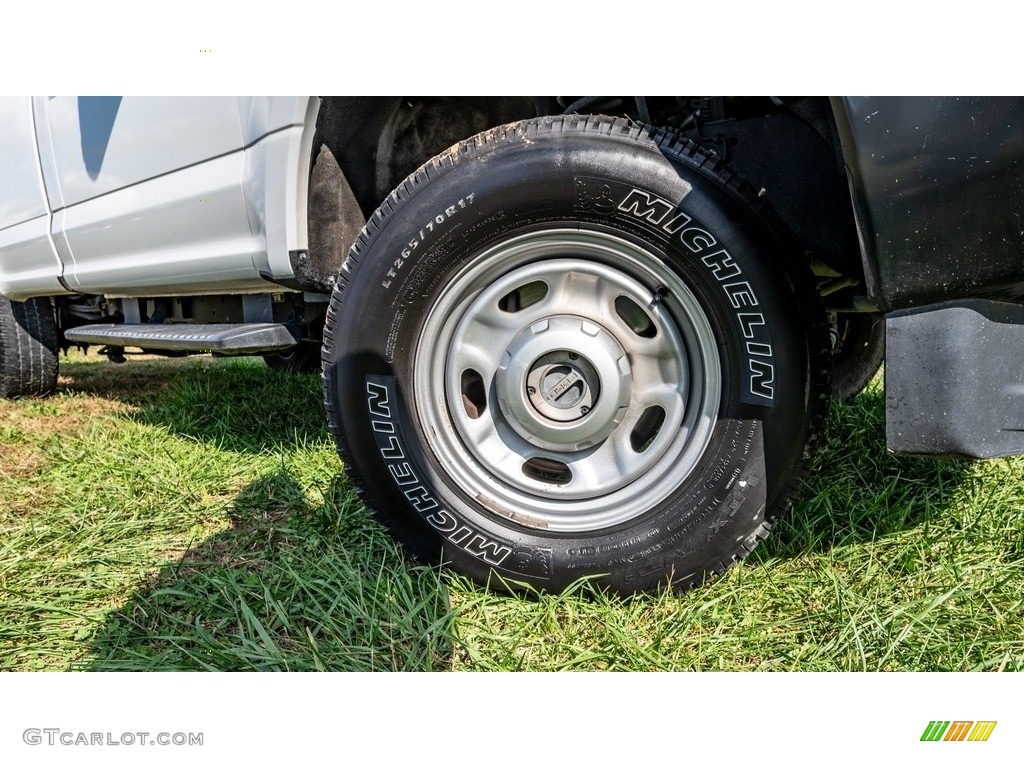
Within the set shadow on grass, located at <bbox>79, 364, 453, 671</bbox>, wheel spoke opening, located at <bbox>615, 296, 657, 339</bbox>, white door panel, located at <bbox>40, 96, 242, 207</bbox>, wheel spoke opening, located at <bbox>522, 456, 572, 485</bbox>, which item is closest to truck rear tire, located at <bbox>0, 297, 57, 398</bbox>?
white door panel, located at <bbox>40, 96, 242, 207</bbox>

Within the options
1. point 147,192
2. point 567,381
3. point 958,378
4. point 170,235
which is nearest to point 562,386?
point 567,381

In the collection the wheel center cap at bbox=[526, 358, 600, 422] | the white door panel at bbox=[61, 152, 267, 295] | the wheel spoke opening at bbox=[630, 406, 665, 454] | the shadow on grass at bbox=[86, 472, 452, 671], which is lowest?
the shadow on grass at bbox=[86, 472, 452, 671]

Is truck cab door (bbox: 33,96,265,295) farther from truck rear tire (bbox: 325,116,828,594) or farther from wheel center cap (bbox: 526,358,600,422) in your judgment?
wheel center cap (bbox: 526,358,600,422)

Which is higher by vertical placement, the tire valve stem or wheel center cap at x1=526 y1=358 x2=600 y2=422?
the tire valve stem

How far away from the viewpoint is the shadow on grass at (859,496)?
1.66 meters

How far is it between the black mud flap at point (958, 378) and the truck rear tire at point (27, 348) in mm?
4296

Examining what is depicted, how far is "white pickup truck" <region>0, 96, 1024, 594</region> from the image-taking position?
113cm

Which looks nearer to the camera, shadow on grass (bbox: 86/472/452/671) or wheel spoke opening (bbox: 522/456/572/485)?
shadow on grass (bbox: 86/472/452/671)

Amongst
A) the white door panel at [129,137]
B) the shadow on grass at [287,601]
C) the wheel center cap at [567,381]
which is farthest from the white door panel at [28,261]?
the wheel center cap at [567,381]

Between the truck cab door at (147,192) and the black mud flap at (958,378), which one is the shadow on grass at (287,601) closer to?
the truck cab door at (147,192)

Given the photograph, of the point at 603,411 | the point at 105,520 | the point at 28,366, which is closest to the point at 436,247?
the point at 603,411

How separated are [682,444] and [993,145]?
0.79 meters

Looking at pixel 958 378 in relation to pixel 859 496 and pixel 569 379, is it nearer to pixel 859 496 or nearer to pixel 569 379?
pixel 569 379

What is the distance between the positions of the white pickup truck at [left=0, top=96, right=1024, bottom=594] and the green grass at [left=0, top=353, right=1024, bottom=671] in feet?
0.41
